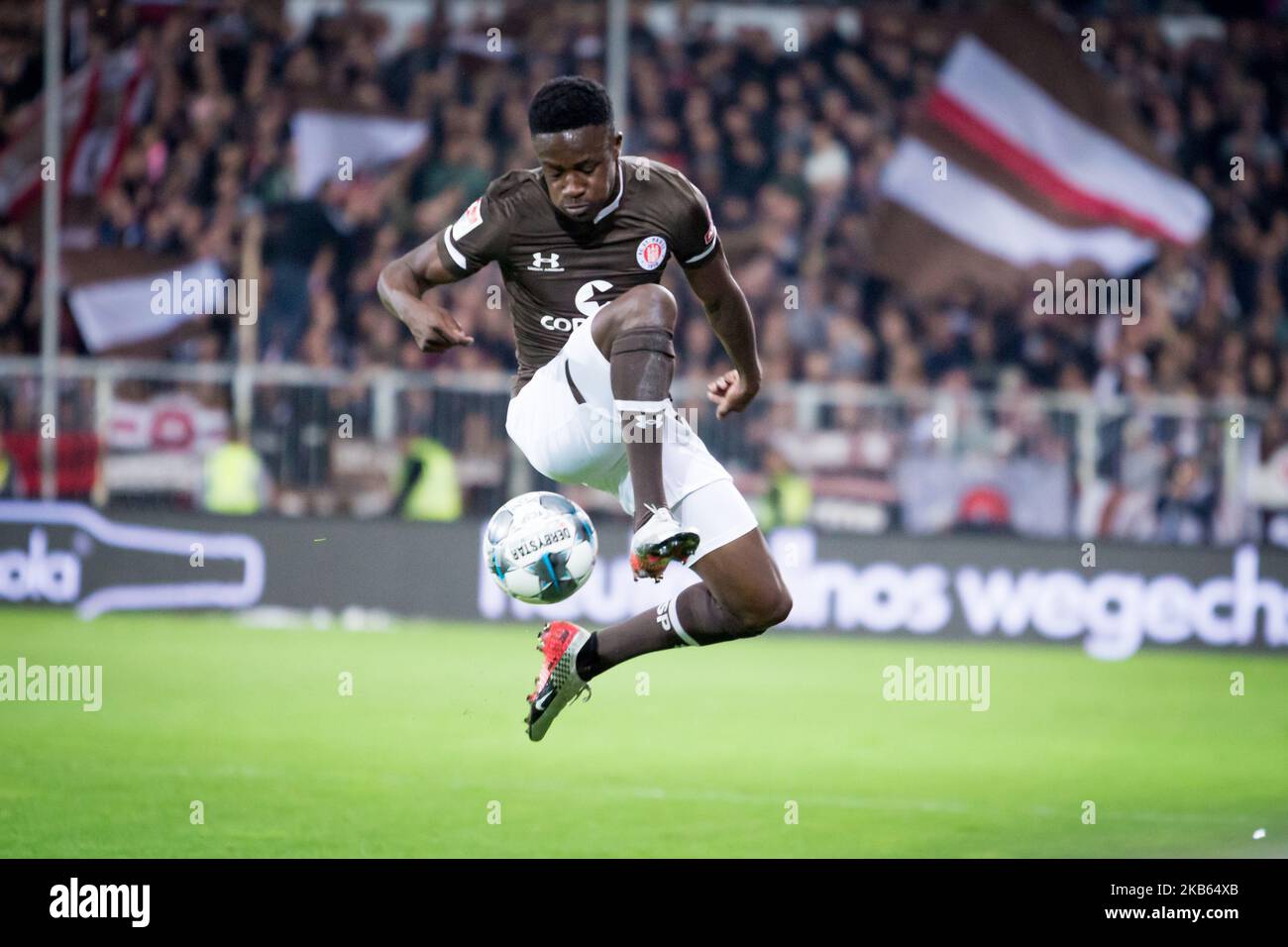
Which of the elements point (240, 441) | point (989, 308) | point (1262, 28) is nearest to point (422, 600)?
→ point (240, 441)

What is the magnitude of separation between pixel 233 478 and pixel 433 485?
1725 millimetres

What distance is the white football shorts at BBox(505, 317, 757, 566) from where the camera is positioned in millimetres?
7012

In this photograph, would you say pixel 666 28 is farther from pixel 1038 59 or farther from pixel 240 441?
pixel 240 441

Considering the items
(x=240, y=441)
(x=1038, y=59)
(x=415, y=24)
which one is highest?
(x=415, y=24)

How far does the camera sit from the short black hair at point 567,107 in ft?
21.6

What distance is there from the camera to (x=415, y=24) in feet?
68.4

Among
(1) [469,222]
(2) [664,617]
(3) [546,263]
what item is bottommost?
(2) [664,617]

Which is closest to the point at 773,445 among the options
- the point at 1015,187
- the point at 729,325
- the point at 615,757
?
the point at 1015,187

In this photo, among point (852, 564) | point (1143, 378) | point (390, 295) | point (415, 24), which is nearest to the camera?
point (390, 295)

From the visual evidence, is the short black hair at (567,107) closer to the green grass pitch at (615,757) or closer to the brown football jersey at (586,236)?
the brown football jersey at (586,236)

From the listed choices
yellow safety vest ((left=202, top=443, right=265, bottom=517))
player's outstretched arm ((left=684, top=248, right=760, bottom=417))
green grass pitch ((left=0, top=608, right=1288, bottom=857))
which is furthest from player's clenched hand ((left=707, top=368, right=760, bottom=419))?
yellow safety vest ((left=202, top=443, right=265, bottom=517))

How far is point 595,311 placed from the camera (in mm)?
7238

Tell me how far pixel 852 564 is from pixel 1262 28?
11.0 m

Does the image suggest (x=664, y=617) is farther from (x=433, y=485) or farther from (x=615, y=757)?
(x=433, y=485)
